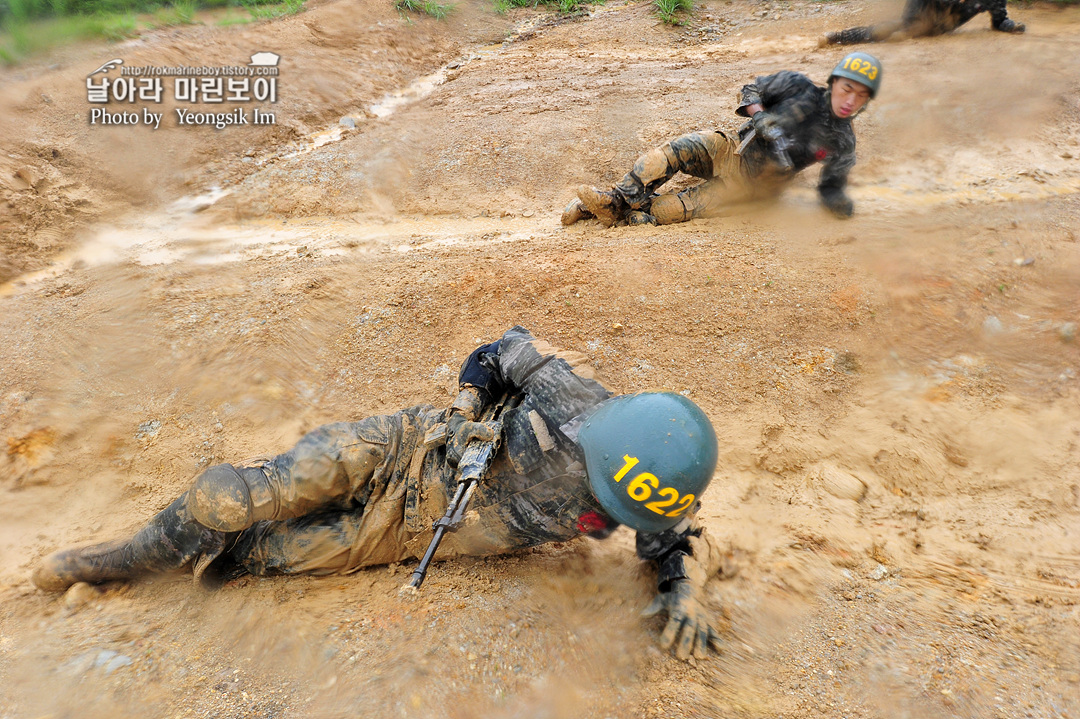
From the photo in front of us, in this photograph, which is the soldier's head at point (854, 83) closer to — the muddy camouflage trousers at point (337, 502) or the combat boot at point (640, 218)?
the combat boot at point (640, 218)

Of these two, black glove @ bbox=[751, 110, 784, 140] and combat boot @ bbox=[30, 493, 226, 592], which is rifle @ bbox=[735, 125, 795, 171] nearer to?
black glove @ bbox=[751, 110, 784, 140]

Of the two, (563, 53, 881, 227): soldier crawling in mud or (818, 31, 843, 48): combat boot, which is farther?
(818, 31, 843, 48): combat boot

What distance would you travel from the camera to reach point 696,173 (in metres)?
5.09

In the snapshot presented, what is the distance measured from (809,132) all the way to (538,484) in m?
3.87

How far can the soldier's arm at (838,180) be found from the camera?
15.4 feet

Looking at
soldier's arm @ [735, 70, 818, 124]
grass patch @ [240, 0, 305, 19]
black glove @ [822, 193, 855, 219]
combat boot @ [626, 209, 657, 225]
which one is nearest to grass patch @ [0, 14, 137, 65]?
grass patch @ [240, 0, 305, 19]

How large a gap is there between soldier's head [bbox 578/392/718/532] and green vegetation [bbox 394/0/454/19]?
9469 millimetres

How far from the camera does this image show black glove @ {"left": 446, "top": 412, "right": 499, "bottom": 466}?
2.33m

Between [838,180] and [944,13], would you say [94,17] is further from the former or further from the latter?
[944,13]

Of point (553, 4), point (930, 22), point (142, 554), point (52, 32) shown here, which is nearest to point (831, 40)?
point (930, 22)

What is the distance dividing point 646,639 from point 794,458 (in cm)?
141

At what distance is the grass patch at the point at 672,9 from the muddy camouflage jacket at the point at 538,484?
8.16m

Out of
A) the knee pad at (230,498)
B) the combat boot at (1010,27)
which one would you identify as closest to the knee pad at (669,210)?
the knee pad at (230,498)

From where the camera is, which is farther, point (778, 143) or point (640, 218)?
point (640, 218)
